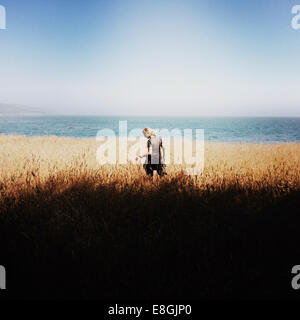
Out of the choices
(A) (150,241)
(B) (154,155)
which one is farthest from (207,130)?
(A) (150,241)

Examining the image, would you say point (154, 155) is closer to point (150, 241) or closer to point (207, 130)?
point (150, 241)

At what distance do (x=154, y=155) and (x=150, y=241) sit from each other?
3315 mm

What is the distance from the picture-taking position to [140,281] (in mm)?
1933

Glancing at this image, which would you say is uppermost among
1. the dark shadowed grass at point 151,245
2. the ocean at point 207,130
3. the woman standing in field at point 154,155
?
the ocean at point 207,130

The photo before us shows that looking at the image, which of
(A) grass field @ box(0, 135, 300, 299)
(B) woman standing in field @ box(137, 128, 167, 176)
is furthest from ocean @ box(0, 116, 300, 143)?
(A) grass field @ box(0, 135, 300, 299)

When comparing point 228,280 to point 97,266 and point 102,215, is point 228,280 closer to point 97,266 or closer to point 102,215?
point 97,266

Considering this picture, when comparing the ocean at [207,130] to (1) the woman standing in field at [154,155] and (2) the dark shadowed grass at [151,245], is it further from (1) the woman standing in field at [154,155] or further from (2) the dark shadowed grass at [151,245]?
(2) the dark shadowed grass at [151,245]

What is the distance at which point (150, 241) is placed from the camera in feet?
7.89

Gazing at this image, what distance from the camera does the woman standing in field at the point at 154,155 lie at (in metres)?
5.44

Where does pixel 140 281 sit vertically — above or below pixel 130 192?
below

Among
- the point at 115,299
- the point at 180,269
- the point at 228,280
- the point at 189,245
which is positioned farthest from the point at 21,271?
the point at 228,280

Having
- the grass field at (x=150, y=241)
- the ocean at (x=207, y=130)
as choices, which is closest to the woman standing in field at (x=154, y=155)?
the grass field at (x=150, y=241)

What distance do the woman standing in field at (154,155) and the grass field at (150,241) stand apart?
122 cm

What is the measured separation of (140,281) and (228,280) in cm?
84
